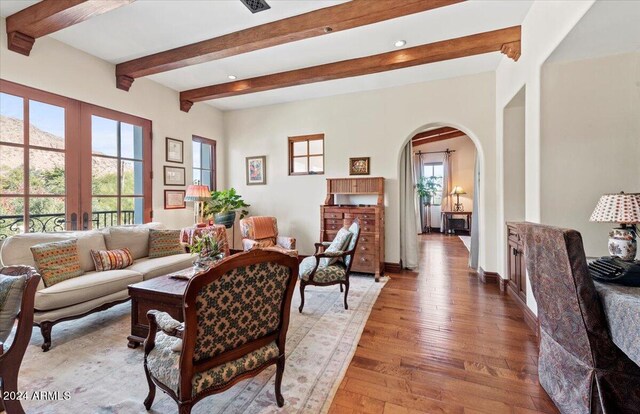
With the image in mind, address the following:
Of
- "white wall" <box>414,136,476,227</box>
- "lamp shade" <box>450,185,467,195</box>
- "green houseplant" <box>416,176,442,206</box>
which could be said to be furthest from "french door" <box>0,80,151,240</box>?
"white wall" <box>414,136,476,227</box>

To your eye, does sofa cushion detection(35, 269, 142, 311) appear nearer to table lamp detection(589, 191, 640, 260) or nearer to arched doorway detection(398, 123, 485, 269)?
table lamp detection(589, 191, 640, 260)

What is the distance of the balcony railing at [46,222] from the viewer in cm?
299

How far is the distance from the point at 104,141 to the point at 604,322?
5318mm

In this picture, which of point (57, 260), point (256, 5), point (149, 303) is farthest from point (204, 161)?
point (149, 303)

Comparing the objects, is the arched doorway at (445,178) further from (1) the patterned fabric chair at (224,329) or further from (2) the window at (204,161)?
(1) the patterned fabric chair at (224,329)

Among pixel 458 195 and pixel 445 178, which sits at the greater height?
pixel 445 178

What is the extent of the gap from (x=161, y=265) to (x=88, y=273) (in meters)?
0.66

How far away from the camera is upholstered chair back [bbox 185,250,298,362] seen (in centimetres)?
126

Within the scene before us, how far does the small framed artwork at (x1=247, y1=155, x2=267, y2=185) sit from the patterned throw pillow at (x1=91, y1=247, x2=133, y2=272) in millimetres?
2854

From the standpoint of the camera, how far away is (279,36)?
9.57 feet

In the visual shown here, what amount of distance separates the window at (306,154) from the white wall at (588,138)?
11.3 ft

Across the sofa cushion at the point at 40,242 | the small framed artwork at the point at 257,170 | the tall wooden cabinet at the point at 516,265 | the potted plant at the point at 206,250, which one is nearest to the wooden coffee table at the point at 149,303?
the potted plant at the point at 206,250

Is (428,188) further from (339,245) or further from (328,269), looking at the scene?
(328,269)

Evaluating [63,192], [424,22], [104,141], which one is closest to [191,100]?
[104,141]
